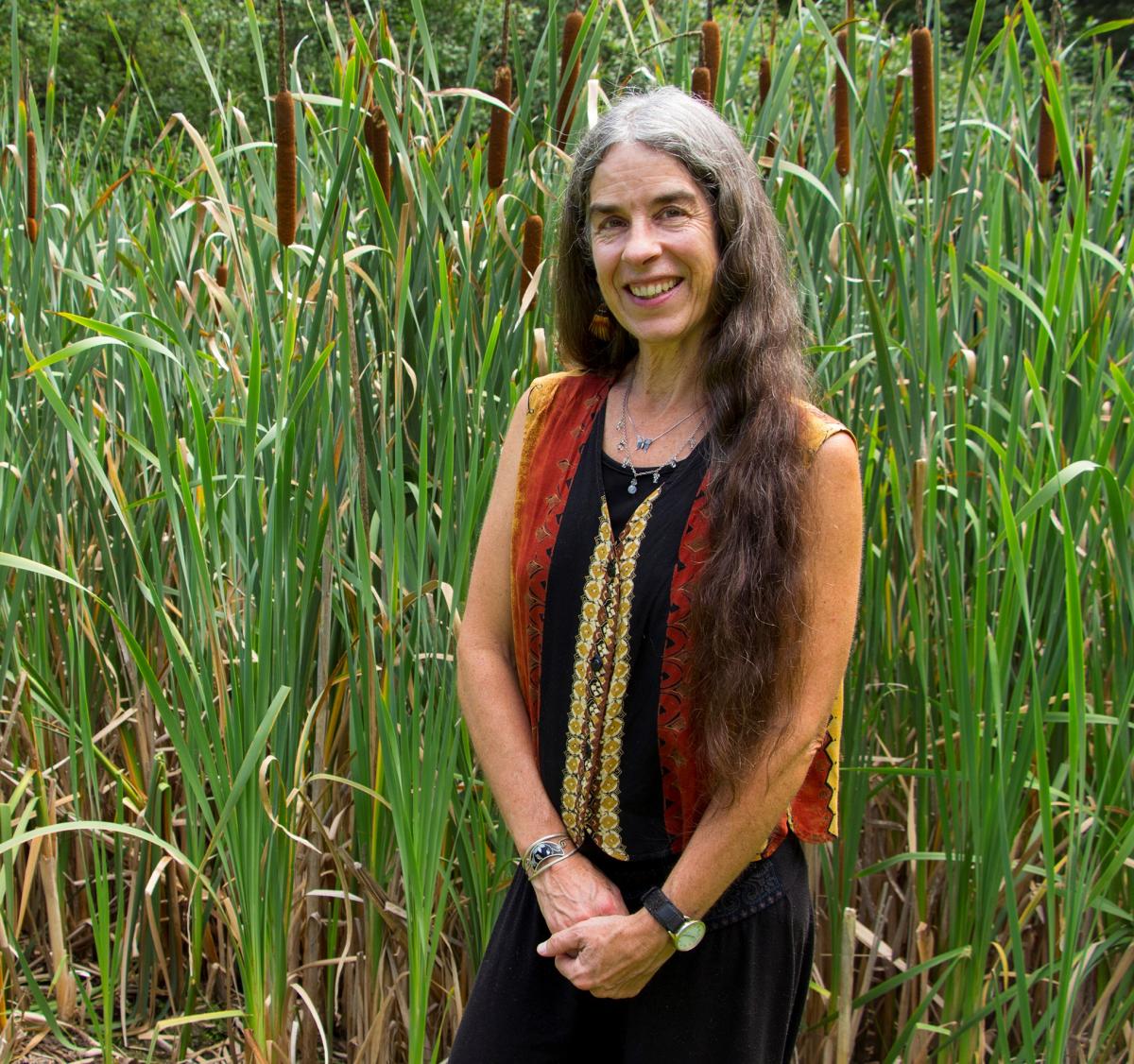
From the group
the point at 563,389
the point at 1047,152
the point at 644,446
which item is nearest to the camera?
the point at 644,446

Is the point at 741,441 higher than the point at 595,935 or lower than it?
higher

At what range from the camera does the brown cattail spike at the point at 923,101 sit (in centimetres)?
161

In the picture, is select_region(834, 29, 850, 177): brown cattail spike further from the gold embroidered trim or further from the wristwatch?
the wristwatch

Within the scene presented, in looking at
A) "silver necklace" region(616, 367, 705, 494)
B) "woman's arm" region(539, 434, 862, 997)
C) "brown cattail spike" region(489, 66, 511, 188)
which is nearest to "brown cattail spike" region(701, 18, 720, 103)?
"brown cattail spike" region(489, 66, 511, 188)

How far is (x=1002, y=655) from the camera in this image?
1.61 metres

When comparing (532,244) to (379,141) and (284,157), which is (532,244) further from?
(284,157)

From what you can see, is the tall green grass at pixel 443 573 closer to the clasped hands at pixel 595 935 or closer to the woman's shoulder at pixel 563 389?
the woman's shoulder at pixel 563 389

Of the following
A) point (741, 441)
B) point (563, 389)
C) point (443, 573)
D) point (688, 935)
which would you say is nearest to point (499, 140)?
point (563, 389)

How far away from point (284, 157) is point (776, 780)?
0.93m

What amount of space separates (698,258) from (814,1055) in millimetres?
1236

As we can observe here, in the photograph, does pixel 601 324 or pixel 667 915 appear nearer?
pixel 667 915

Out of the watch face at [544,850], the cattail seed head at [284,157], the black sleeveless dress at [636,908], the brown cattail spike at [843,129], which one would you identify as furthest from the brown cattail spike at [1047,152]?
the watch face at [544,850]

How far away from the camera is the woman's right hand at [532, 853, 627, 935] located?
1.28 m

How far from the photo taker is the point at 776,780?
1239 millimetres
